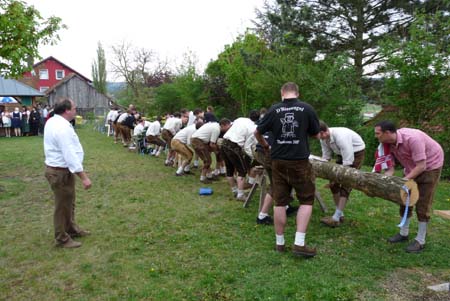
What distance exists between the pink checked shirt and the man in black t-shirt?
1.11m

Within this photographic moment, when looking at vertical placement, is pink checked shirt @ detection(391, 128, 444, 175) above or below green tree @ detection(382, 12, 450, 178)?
below

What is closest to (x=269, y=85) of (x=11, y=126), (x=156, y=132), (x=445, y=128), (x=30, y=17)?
(x=156, y=132)

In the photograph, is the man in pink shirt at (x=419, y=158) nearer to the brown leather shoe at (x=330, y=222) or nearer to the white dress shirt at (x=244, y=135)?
the brown leather shoe at (x=330, y=222)

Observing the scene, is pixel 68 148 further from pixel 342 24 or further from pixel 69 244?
pixel 342 24

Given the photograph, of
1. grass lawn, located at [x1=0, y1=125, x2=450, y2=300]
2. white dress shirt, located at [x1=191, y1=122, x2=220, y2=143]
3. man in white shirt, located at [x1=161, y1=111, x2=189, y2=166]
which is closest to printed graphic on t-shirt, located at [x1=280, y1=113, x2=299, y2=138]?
grass lawn, located at [x1=0, y1=125, x2=450, y2=300]

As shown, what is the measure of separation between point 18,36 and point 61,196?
4849mm

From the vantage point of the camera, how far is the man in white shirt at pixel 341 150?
5.52 metres

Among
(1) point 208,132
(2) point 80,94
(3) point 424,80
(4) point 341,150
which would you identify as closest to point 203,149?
(1) point 208,132

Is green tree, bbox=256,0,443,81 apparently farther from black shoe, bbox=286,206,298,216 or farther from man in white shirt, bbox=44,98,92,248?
man in white shirt, bbox=44,98,92,248

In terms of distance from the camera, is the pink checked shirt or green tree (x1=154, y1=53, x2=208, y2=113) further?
green tree (x1=154, y1=53, x2=208, y2=113)

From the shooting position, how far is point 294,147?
14.5 ft

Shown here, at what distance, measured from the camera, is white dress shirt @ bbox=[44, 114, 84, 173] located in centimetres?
468

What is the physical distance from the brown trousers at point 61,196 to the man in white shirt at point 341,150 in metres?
3.45

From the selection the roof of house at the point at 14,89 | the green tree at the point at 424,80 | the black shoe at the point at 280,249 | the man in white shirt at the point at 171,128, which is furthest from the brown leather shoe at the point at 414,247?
the roof of house at the point at 14,89
